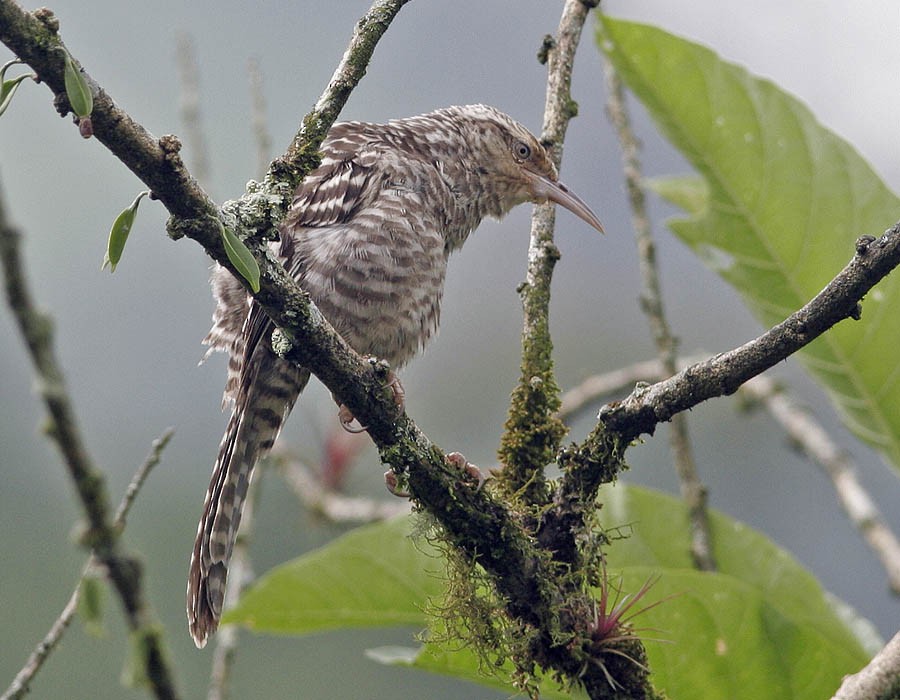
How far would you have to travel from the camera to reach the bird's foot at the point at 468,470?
238cm

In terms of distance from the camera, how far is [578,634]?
2.29 metres

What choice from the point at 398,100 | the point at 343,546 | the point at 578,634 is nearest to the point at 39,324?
the point at 578,634

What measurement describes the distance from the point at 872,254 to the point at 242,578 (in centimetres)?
285

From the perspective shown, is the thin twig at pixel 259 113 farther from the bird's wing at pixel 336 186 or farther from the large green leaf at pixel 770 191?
the large green leaf at pixel 770 191

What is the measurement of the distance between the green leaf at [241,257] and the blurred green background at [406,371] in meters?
2.42

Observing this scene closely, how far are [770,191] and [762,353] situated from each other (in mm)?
1685

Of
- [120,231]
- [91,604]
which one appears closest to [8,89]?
[120,231]

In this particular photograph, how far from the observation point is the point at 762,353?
1912 millimetres

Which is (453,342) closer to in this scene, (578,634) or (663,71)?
(663,71)

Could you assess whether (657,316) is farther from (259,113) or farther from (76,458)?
(76,458)

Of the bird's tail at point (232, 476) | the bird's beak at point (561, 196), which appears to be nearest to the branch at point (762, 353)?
the bird's tail at point (232, 476)

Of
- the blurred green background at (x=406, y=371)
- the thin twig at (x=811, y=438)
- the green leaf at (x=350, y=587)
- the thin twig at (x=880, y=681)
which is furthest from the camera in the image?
the blurred green background at (x=406, y=371)

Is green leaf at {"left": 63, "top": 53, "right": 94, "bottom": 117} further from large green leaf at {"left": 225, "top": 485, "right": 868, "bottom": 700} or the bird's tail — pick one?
the bird's tail

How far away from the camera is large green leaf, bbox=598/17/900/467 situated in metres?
3.39
